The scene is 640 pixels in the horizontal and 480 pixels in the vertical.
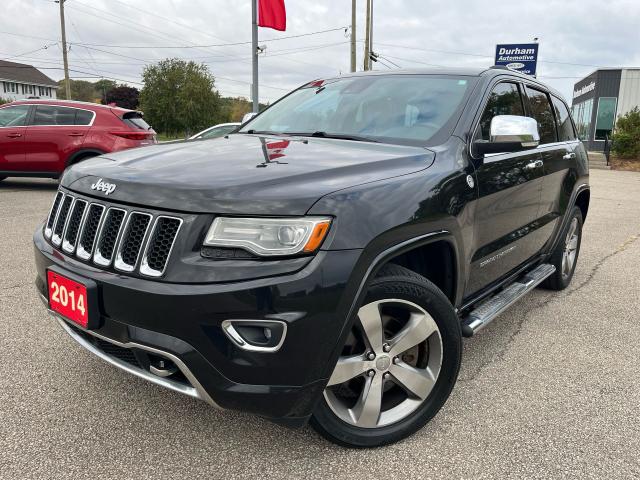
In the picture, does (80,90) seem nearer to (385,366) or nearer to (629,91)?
(629,91)

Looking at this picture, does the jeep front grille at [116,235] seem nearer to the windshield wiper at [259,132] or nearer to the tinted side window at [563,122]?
the windshield wiper at [259,132]

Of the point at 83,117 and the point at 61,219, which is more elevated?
the point at 83,117

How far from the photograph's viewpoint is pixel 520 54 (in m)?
16.4

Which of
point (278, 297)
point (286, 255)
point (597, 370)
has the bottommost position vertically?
point (597, 370)

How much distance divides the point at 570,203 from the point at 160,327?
12.1ft

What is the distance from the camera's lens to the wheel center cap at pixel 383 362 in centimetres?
220

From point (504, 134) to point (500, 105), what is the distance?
574 mm

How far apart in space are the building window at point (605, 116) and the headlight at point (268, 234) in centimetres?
3766

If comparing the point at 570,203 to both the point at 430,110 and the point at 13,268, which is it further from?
the point at 13,268

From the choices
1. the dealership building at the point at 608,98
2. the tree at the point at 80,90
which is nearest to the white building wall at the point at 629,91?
the dealership building at the point at 608,98

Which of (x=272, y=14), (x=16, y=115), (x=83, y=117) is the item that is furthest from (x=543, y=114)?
(x=272, y=14)

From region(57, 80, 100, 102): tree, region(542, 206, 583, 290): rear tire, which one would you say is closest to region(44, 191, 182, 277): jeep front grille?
region(542, 206, 583, 290): rear tire

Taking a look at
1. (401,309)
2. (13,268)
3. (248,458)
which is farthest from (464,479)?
(13,268)

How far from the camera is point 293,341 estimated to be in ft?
6.04
